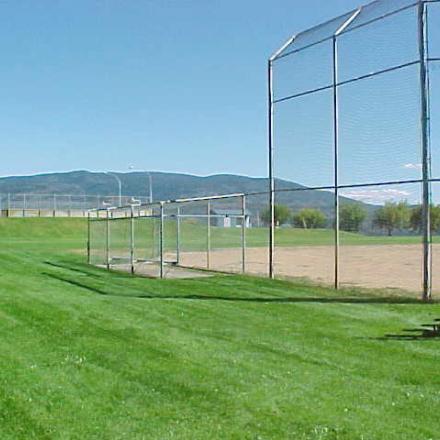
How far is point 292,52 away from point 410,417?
13865 millimetres

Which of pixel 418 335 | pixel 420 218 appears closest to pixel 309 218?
pixel 420 218

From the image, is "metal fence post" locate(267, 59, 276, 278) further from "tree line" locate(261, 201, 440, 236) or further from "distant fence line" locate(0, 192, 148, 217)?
"distant fence line" locate(0, 192, 148, 217)

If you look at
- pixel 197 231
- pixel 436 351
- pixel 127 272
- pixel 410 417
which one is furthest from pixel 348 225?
pixel 197 231

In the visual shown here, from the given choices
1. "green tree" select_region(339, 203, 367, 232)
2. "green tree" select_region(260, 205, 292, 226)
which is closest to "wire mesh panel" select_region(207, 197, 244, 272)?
"green tree" select_region(260, 205, 292, 226)

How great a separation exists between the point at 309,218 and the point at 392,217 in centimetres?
667

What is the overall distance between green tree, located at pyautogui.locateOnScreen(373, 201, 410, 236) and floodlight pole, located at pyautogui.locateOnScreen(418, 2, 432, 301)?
3363 millimetres

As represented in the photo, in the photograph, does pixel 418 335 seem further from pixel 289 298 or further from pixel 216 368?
pixel 289 298

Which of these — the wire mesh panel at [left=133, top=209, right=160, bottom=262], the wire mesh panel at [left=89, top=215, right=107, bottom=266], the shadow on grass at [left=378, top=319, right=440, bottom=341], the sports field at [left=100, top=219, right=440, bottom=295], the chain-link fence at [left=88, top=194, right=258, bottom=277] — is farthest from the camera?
the wire mesh panel at [left=89, top=215, right=107, bottom=266]

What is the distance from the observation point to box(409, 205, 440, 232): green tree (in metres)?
16.5

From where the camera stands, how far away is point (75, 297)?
49.0 ft

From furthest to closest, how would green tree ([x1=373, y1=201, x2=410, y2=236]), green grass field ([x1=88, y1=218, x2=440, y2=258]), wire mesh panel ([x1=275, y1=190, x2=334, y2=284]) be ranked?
green grass field ([x1=88, y1=218, x2=440, y2=258]) → wire mesh panel ([x1=275, y1=190, x2=334, y2=284]) → green tree ([x1=373, y1=201, x2=410, y2=236])

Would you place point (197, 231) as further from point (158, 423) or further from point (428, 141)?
point (158, 423)

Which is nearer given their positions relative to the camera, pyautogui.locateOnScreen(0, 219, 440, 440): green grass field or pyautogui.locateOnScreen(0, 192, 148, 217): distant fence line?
pyautogui.locateOnScreen(0, 219, 440, 440): green grass field

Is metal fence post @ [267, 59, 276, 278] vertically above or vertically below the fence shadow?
above
